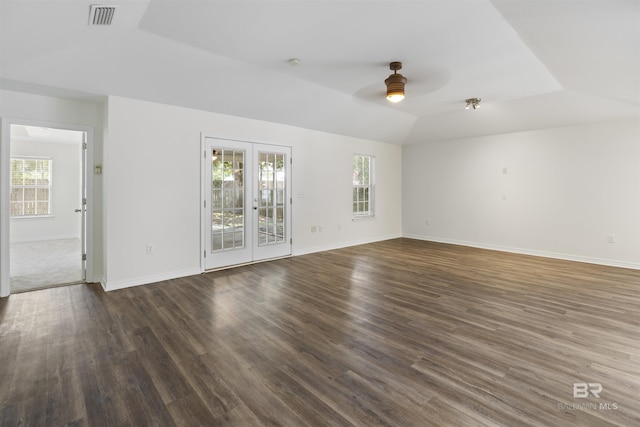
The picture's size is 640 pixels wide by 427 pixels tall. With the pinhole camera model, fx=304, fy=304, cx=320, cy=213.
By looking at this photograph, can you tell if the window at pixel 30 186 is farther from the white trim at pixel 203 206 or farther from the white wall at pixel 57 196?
the white trim at pixel 203 206

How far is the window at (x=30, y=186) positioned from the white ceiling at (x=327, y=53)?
514cm

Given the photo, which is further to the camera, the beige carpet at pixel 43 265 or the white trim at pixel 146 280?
the beige carpet at pixel 43 265

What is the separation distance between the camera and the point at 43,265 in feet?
16.2

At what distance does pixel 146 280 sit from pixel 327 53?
3657mm

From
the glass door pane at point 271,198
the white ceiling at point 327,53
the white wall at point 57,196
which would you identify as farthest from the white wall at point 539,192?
the white wall at point 57,196

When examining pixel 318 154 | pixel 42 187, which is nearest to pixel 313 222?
pixel 318 154

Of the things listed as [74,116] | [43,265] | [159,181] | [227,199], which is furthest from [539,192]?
[43,265]

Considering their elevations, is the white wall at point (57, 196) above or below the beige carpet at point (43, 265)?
above

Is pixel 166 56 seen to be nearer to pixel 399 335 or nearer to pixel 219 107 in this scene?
pixel 219 107

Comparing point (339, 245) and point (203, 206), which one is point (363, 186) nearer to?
point (339, 245)

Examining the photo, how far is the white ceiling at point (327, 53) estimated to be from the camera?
2.51 m

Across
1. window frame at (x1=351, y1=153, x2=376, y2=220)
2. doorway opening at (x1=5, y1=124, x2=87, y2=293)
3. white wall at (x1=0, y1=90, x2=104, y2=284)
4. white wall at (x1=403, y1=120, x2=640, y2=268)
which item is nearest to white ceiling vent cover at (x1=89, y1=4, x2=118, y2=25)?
white wall at (x1=0, y1=90, x2=104, y2=284)

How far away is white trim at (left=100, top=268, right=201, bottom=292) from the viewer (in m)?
3.80

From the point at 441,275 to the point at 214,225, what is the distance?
3513mm
